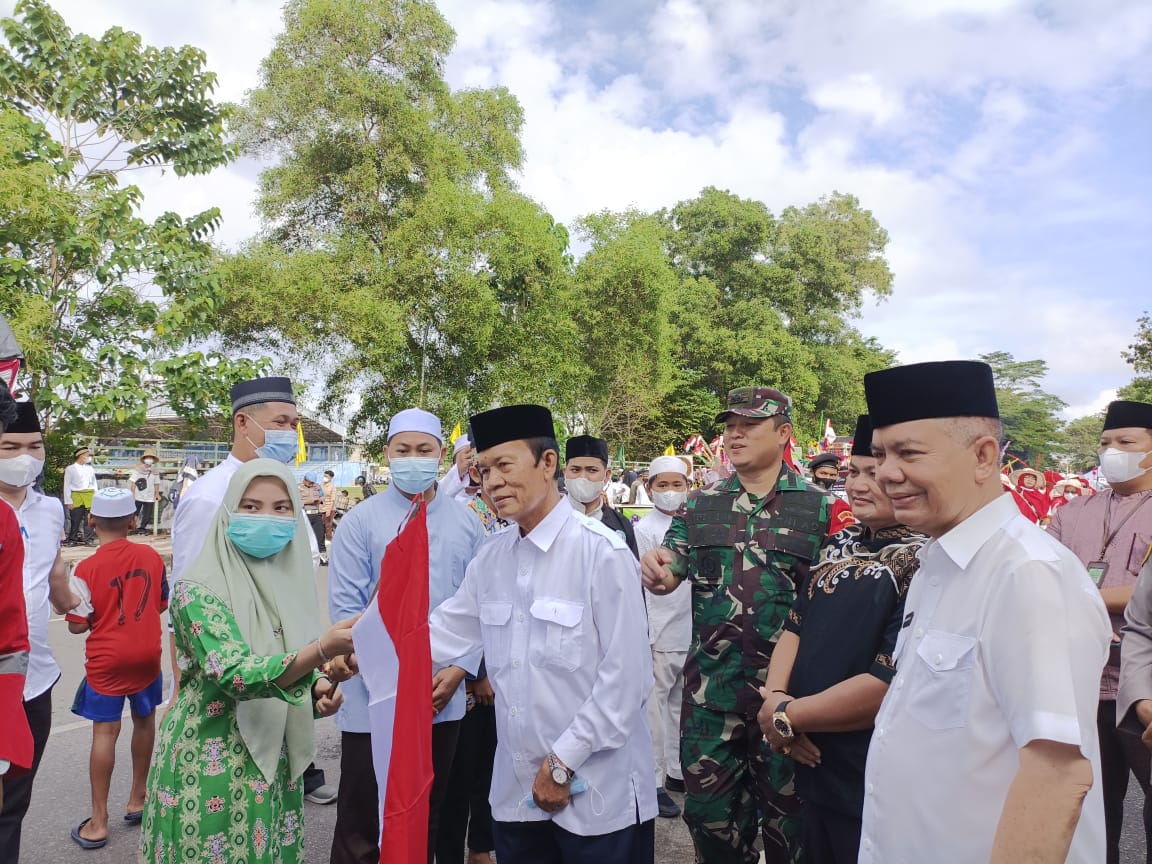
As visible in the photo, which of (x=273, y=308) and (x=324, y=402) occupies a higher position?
(x=273, y=308)

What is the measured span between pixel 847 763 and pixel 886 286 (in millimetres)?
40732

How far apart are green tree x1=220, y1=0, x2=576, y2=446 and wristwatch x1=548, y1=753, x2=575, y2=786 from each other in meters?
17.0

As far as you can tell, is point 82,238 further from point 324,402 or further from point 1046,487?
point 1046,487

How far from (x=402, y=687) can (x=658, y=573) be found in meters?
1.35

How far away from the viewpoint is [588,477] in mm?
5914

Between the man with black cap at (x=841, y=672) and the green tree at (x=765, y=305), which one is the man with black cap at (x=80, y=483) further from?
the green tree at (x=765, y=305)

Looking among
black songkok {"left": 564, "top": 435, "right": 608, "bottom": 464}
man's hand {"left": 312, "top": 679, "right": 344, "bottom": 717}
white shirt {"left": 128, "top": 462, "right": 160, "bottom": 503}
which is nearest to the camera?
man's hand {"left": 312, "top": 679, "right": 344, "bottom": 717}

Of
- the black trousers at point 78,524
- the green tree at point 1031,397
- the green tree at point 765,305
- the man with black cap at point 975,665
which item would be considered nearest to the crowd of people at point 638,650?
the man with black cap at point 975,665

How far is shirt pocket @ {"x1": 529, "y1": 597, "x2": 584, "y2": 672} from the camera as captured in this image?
2.57 metres

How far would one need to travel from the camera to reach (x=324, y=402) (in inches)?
815

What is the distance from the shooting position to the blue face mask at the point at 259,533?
2746 millimetres

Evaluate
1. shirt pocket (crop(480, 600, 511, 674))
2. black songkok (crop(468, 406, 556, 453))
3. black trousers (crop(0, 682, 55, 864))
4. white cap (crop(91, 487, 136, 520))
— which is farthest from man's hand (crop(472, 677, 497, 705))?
white cap (crop(91, 487, 136, 520))

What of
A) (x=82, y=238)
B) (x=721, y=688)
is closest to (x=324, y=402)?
(x=82, y=238)

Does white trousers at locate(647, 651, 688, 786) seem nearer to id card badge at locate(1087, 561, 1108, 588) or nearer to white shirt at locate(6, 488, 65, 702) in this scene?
→ id card badge at locate(1087, 561, 1108, 588)
